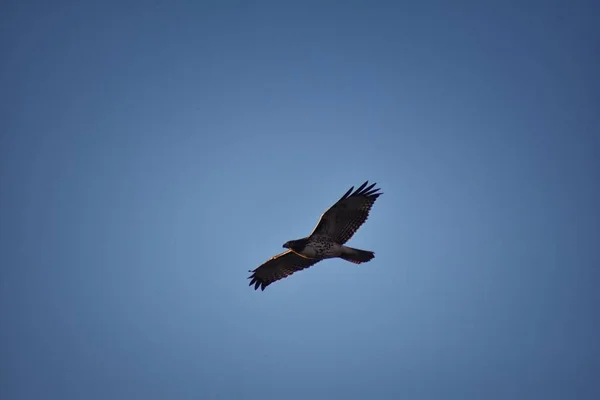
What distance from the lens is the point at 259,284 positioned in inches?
528

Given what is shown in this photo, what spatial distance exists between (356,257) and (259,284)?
3.72m

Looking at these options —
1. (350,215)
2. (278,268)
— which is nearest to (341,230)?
(350,215)

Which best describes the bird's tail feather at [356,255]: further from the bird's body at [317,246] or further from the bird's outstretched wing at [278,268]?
the bird's outstretched wing at [278,268]

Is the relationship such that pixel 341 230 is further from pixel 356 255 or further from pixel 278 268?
pixel 278 268

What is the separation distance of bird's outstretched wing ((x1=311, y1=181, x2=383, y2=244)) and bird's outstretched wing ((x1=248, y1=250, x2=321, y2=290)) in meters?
1.58

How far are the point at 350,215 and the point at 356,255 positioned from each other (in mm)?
1052

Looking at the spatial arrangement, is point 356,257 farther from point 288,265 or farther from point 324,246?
point 288,265

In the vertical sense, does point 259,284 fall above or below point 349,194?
below

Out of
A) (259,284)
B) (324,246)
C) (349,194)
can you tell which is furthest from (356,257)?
(259,284)

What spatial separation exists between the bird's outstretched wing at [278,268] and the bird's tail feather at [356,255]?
1.52 m

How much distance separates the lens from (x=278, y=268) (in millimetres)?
13172

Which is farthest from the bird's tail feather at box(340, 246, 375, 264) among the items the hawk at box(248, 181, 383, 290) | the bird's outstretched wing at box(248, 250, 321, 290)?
the bird's outstretched wing at box(248, 250, 321, 290)

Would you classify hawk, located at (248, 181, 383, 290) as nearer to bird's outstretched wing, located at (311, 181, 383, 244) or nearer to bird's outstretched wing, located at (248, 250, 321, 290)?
bird's outstretched wing, located at (311, 181, 383, 244)

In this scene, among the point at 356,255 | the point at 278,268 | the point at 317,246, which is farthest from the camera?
the point at 278,268
